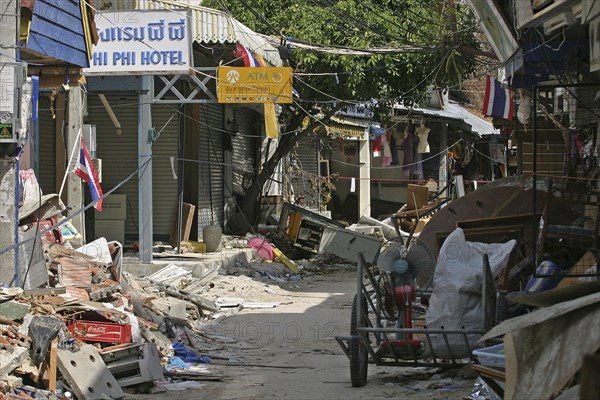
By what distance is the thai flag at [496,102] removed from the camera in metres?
16.1

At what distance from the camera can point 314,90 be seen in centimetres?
2452

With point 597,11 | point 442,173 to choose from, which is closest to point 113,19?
point 597,11

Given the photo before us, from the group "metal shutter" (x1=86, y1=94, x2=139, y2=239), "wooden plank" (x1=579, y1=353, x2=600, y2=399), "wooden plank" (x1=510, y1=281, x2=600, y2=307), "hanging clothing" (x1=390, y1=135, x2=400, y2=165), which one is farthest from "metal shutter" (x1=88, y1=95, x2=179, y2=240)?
"wooden plank" (x1=579, y1=353, x2=600, y2=399)

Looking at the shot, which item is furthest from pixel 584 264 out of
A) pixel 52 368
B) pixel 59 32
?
pixel 59 32

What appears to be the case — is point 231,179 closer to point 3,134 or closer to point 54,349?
point 3,134

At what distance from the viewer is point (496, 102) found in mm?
16094

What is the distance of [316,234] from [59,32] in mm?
11960

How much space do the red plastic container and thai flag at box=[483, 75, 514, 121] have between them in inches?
330

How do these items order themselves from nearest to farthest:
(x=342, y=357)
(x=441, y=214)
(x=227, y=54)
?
1. (x=342, y=357)
2. (x=441, y=214)
3. (x=227, y=54)

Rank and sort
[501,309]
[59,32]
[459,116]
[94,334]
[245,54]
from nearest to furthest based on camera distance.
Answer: [501,309] < [94,334] < [59,32] < [245,54] < [459,116]

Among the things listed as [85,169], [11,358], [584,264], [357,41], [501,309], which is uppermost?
[357,41]

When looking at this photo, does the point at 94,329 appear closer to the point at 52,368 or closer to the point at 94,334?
the point at 94,334

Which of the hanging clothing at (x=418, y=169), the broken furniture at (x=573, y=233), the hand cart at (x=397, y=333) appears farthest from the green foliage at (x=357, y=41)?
the hand cart at (x=397, y=333)

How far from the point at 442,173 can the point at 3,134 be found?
30.4 metres
